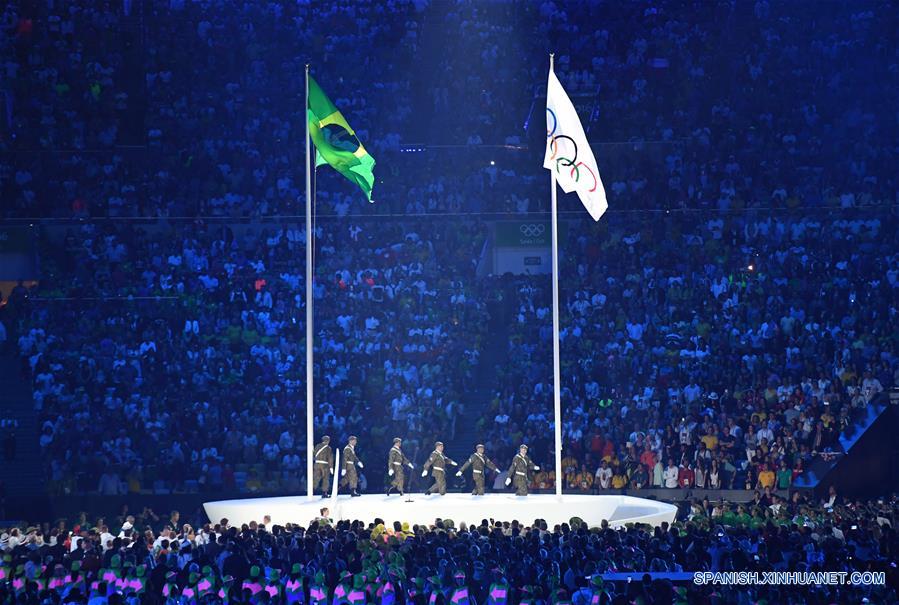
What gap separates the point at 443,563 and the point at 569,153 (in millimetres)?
11158

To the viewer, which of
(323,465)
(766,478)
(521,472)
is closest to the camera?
(521,472)

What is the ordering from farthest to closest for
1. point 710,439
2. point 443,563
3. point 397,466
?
1. point 710,439
2. point 397,466
3. point 443,563

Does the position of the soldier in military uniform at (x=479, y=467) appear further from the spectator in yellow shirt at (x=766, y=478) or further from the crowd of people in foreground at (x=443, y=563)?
the spectator in yellow shirt at (x=766, y=478)

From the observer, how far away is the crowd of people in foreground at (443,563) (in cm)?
1952

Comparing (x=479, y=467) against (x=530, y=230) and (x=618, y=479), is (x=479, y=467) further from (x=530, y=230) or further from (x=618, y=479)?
(x=530, y=230)

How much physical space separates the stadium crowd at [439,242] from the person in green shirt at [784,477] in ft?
0.10

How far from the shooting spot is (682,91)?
46.3 meters

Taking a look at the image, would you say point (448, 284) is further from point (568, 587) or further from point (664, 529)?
point (568, 587)

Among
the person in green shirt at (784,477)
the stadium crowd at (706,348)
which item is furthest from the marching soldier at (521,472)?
the person in green shirt at (784,477)

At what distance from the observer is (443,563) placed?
20.5 meters

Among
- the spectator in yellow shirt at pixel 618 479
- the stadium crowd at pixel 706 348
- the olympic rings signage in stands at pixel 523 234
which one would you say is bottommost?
the spectator in yellow shirt at pixel 618 479

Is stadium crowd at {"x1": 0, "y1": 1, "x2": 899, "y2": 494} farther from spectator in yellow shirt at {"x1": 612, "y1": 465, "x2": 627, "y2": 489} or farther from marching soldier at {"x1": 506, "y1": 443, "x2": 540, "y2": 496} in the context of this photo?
marching soldier at {"x1": 506, "y1": 443, "x2": 540, "y2": 496}

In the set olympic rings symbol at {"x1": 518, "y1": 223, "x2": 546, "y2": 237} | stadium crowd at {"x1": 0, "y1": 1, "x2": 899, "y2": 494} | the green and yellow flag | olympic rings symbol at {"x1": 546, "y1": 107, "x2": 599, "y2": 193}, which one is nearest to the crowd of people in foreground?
olympic rings symbol at {"x1": 546, "y1": 107, "x2": 599, "y2": 193}

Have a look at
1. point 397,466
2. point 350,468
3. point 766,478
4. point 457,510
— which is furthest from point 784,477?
point 350,468
